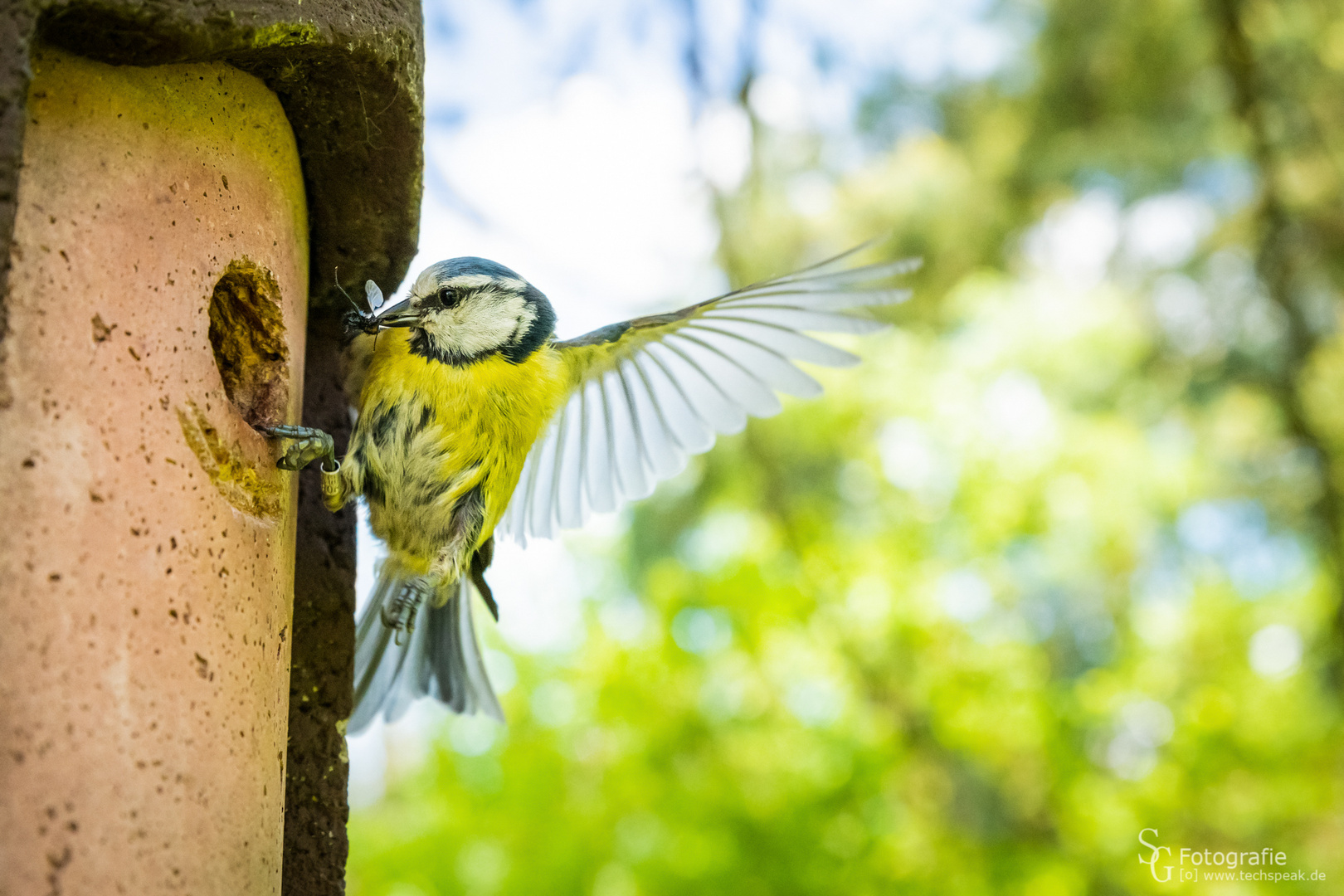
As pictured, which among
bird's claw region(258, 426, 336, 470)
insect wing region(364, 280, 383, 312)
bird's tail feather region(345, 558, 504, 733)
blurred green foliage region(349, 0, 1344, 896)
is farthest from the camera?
blurred green foliage region(349, 0, 1344, 896)

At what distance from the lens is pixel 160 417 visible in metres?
1.17

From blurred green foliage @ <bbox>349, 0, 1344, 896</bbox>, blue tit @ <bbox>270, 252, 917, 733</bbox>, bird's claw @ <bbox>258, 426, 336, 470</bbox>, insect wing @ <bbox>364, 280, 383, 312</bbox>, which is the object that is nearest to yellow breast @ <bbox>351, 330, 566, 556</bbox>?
blue tit @ <bbox>270, 252, 917, 733</bbox>

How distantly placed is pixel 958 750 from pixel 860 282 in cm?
298

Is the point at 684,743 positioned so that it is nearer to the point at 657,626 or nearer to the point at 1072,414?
the point at 657,626

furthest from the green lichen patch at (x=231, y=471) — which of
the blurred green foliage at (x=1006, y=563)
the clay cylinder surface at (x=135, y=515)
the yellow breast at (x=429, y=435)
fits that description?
the blurred green foliage at (x=1006, y=563)

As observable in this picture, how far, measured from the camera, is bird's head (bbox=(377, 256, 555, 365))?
1.76m

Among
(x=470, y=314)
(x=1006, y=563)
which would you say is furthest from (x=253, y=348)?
(x=1006, y=563)

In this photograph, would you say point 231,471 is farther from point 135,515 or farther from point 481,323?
point 481,323

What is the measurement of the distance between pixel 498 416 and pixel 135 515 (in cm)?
75

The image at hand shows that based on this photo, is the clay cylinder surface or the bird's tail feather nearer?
the clay cylinder surface

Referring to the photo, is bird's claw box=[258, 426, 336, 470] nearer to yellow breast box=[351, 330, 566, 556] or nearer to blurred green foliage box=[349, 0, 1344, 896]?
yellow breast box=[351, 330, 566, 556]

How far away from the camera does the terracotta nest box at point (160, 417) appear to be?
101cm

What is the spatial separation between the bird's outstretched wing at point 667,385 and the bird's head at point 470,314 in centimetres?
18

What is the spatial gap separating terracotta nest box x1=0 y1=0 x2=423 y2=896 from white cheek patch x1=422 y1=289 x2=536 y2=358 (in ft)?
0.90
